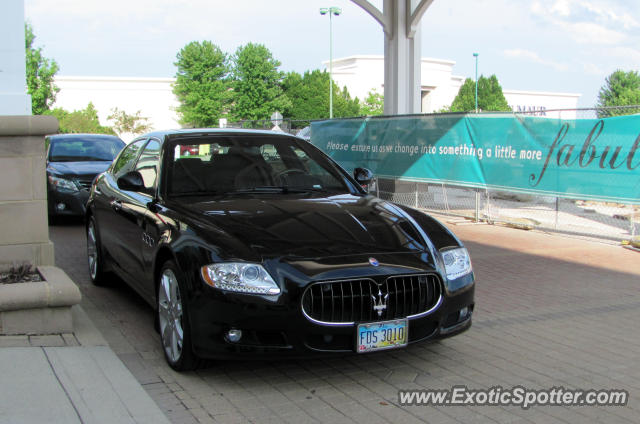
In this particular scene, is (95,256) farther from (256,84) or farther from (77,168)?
(256,84)

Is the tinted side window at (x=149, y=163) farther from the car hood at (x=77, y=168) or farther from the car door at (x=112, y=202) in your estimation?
the car hood at (x=77, y=168)

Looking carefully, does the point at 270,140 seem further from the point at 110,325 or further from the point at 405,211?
the point at 110,325

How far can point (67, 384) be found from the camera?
414 cm

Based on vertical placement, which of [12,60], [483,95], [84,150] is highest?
[483,95]

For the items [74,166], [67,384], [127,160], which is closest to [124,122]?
[74,166]

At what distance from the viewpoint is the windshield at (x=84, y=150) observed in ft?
41.2

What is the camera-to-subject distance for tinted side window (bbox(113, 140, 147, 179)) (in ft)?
21.7

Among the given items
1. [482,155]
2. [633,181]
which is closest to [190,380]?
[633,181]

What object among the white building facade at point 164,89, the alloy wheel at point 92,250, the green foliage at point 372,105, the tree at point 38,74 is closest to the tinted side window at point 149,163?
the alloy wheel at point 92,250

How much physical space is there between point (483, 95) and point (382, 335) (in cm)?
8521

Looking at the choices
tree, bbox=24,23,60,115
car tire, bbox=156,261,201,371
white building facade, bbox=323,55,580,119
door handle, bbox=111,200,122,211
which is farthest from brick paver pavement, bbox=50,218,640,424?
white building facade, bbox=323,55,580,119

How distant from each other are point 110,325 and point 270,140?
6.69ft

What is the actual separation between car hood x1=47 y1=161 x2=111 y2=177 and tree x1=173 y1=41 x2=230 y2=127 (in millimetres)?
73694

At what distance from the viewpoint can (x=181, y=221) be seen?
473cm
